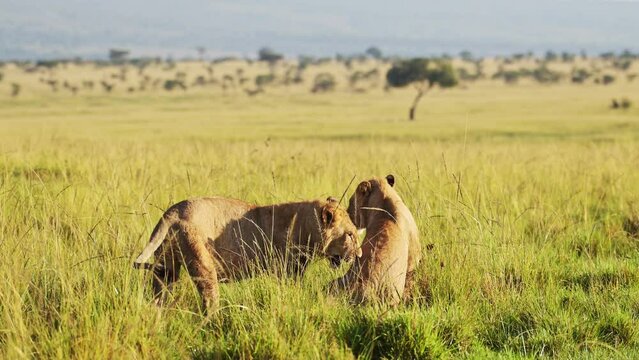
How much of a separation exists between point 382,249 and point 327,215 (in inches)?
17.2

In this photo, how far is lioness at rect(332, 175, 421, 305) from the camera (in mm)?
5496

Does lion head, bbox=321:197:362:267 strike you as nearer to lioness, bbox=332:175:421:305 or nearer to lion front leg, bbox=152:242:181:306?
lioness, bbox=332:175:421:305

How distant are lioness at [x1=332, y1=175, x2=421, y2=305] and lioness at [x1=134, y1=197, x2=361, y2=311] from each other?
17 centimetres

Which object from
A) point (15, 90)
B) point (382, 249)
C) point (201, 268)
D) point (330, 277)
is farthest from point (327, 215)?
point (15, 90)

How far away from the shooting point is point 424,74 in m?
69.8

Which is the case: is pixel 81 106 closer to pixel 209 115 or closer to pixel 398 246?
pixel 209 115

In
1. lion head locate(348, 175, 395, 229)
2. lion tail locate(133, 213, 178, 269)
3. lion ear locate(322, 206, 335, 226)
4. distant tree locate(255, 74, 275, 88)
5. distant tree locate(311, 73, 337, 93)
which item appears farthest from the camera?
distant tree locate(255, 74, 275, 88)

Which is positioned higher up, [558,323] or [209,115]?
[558,323]

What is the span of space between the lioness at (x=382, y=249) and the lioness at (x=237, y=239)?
168 millimetres

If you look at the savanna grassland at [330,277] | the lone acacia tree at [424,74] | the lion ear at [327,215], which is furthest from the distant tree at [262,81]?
the lion ear at [327,215]

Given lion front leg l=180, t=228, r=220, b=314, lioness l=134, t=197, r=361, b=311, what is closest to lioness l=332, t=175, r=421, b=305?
lioness l=134, t=197, r=361, b=311

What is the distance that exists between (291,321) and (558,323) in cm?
169

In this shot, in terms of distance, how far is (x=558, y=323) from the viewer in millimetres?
5422

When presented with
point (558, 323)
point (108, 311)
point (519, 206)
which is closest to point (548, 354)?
point (558, 323)
